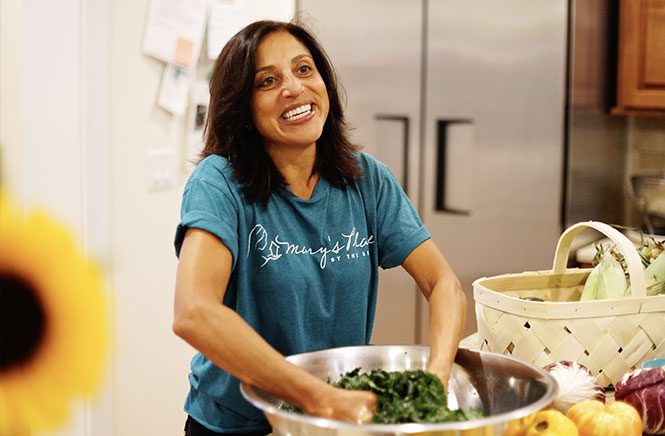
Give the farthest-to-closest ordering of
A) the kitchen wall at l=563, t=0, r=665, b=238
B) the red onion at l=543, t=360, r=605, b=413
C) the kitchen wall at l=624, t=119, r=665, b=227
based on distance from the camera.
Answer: the kitchen wall at l=624, t=119, r=665, b=227
the kitchen wall at l=563, t=0, r=665, b=238
the red onion at l=543, t=360, r=605, b=413

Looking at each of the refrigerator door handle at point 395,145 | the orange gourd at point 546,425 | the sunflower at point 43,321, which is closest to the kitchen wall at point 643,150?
the refrigerator door handle at point 395,145

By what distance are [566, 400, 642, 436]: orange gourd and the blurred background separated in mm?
Result: 1635

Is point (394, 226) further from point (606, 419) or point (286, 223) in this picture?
point (606, 419)

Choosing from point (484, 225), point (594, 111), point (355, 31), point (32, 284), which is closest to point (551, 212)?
point (484, 225)

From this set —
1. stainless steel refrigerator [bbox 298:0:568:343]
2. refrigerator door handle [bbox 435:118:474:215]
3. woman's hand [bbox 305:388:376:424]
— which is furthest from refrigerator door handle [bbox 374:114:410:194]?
woman's hand [bbox 305:388:376:424]

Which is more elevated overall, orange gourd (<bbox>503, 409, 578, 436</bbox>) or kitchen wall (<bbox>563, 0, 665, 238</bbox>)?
kitchen wall (<bbox>563, 0, 665, 238</bbox>)

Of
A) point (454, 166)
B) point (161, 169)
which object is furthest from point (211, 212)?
point (454, 166)

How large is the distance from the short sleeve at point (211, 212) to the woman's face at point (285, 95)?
17 centimetres

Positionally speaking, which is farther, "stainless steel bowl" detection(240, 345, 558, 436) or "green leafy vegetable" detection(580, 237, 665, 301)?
"green leafy vegetable" detection(580, 237, 665, 301)

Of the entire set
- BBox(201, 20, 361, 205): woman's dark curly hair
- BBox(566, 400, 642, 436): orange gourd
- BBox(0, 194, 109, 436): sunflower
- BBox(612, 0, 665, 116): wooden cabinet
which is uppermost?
BBox(612, 0, 665, 116): wooden cabinet

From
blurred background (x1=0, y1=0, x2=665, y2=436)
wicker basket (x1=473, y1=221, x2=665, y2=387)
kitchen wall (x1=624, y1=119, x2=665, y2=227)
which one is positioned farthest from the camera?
kitchen wall (x1=624, y1=119, x2=665, y2=227)

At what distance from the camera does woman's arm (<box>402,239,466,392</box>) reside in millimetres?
1226

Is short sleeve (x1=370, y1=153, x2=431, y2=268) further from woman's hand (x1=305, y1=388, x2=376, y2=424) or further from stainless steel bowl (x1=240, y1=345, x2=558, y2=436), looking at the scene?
woman's hand (x1=305, y1=388, x2=376, y2=424)

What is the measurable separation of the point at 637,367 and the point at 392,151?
1.93 meters
